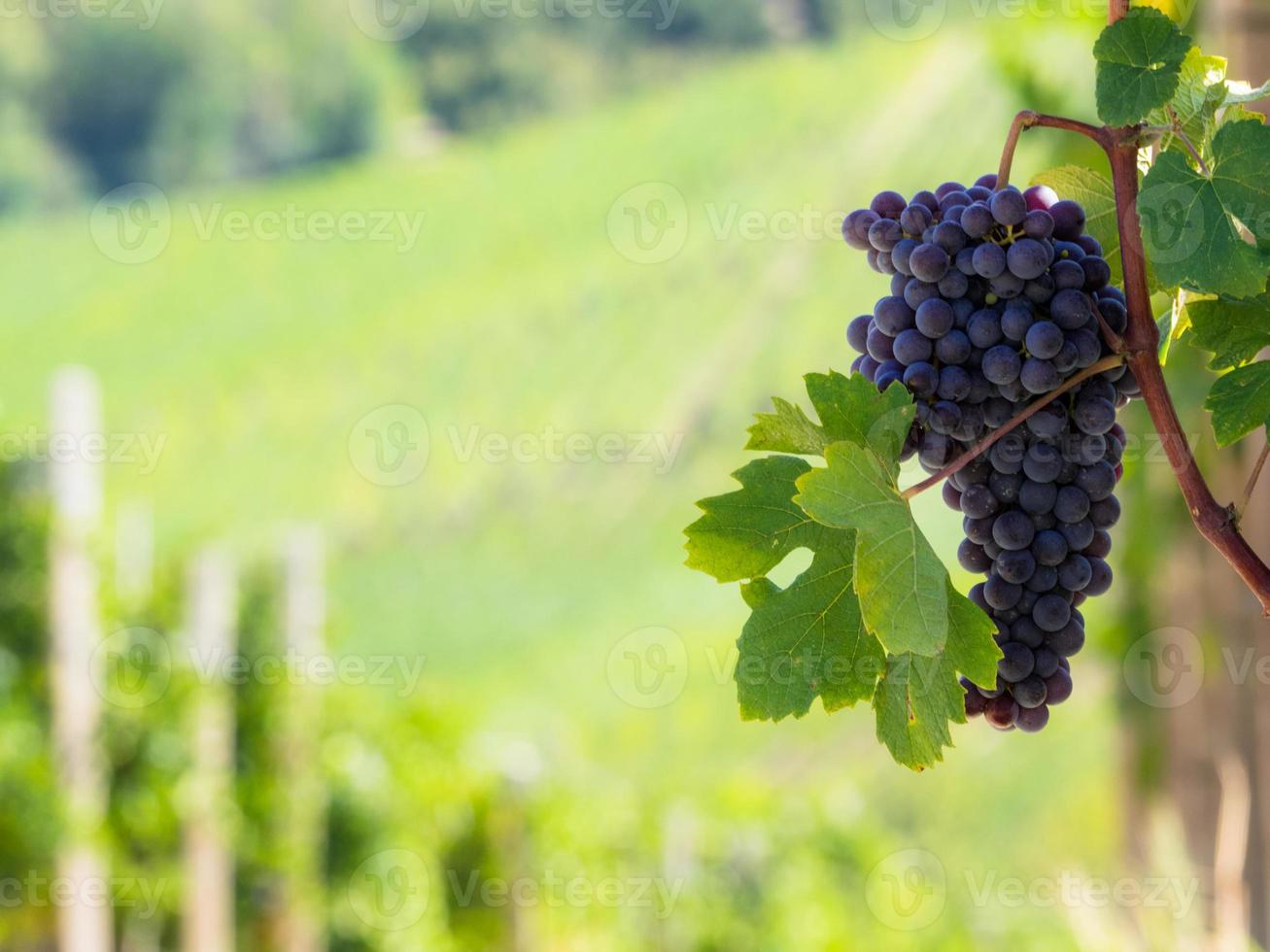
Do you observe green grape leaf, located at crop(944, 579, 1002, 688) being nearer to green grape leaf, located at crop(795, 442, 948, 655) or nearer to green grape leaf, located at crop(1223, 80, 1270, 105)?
green grape leaf, located at crop(795, 442, 948, 655)

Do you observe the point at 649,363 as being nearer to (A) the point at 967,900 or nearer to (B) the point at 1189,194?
(A) the point at 967,900

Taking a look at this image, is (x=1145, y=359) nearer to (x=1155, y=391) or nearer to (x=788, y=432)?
(x=1155, y=391)

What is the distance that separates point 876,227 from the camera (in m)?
0.51

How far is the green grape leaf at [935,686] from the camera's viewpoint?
42cm

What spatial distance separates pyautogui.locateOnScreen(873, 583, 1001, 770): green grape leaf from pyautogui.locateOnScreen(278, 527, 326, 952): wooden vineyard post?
4363 millimetres

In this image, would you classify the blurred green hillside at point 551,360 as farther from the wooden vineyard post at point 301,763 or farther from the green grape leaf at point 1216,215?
the green grape leaf at point 1216,215

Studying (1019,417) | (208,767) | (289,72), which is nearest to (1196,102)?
(1019,417)

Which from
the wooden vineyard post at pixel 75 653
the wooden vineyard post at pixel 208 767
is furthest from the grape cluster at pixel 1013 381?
the wooden vineyard post at pixel 208 767

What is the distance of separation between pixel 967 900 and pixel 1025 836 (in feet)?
5.11

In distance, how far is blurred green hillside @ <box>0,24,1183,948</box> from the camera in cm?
922

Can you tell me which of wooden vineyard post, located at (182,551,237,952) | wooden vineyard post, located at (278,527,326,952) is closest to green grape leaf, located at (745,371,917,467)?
wooden vineyard post, located at (182,551,237,952)

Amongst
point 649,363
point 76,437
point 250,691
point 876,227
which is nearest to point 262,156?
point 649,363

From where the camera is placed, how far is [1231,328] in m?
0.49

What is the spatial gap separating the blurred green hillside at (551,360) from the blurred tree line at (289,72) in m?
0.34
